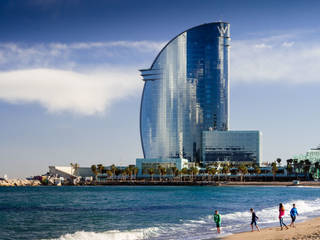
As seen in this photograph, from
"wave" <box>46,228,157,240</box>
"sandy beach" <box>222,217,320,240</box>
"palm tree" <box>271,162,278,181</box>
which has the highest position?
"palm tree" <box>271,162,278,181</box>

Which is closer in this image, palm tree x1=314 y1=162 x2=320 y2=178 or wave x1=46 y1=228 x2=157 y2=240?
wave x1=46 y1=228 x2=157 y2=240

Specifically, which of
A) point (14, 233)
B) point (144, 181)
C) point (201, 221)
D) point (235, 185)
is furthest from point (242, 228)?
point (144, 181)

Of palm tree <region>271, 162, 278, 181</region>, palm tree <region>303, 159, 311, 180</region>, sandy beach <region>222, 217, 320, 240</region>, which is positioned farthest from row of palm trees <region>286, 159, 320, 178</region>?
sandy beach <region>222, 217, 320, 240</region>

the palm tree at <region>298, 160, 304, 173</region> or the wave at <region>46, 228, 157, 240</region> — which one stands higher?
the palm tree at <region>298, 160, 304, 173</region>

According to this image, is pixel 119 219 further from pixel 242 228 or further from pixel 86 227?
pixel 242 228

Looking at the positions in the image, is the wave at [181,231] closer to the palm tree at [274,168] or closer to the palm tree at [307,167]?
the palm tree at [274,168]

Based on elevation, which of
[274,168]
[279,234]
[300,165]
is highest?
[300,165]

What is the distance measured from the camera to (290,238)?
28125 mm

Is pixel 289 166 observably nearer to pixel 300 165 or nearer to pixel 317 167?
pixel 300 165

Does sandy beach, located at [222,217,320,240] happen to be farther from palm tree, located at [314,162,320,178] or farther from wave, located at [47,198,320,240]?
palm tree, located at [314,162,320,178]

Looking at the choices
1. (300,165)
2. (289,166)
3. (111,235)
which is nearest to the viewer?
(111,235)

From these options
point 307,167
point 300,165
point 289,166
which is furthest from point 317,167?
point 289,166

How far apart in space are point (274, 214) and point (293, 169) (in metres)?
155

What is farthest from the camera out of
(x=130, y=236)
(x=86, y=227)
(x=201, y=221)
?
(x=201, y=221)
